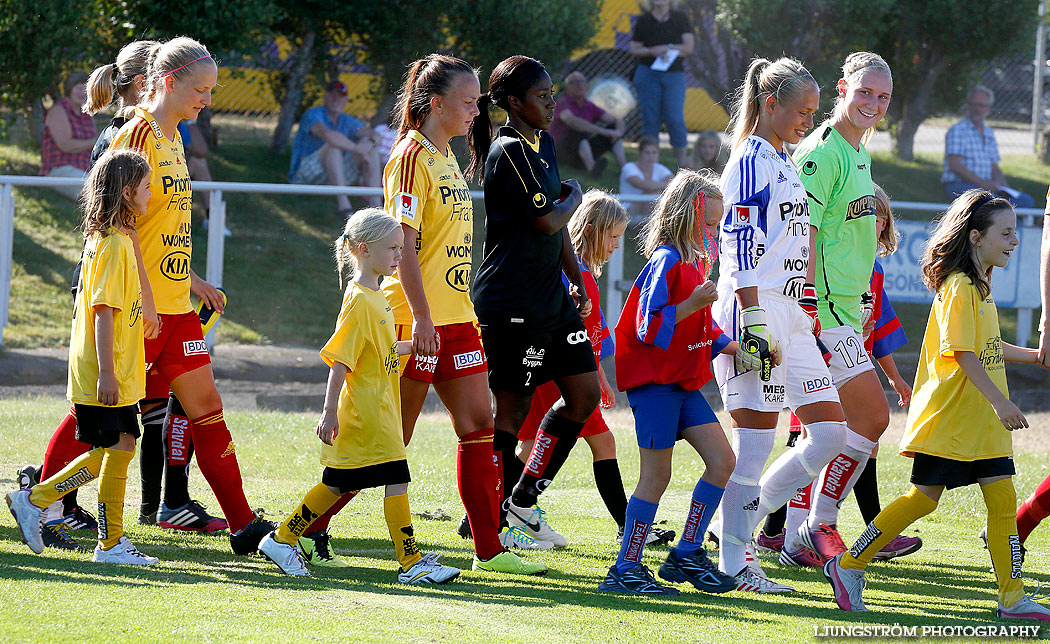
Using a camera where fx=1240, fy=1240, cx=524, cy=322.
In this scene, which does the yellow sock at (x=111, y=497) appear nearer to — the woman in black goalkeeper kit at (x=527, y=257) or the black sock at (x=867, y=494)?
the woman in black goalkeeper kit at (x=527, y=257)

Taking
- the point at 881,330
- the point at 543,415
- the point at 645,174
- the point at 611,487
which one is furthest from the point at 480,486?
the point at 645,174

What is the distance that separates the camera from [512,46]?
1772 cm

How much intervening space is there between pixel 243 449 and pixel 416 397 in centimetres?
351

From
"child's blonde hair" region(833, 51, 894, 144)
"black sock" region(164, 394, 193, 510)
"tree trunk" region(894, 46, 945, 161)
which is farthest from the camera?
"tree trunk" region(894, 46, 945, 161)

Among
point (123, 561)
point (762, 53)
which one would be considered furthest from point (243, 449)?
point (762, 53)

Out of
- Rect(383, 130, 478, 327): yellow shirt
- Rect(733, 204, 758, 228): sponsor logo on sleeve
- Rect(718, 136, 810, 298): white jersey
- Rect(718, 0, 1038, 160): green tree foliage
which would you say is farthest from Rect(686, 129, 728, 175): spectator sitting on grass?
Rect(383, 130, 478, 327): yellow shirt

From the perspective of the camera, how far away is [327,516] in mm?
5211

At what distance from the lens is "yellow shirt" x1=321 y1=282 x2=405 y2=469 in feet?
16.0

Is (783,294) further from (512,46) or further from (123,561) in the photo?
(512,46)

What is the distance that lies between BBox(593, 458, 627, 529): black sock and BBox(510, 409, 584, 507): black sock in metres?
0.21

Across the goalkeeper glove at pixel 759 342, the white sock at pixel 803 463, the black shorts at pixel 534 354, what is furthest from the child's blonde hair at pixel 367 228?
the white sock at pixel 803 463

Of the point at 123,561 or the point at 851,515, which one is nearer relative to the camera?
the point at 123,561

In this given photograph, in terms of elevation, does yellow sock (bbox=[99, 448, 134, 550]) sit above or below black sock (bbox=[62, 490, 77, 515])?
above

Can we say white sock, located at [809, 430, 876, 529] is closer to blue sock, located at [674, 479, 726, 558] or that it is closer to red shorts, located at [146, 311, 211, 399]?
blue sock, located at [674, 479, 726, 558]
